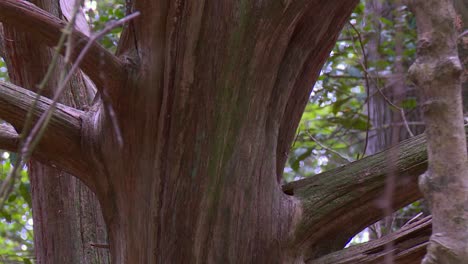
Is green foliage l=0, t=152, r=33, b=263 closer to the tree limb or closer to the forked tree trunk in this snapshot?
the tree limb

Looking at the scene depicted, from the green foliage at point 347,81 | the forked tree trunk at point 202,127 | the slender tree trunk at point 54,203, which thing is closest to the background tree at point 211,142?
the forked tree trunk at point 202,127

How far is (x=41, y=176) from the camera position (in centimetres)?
259

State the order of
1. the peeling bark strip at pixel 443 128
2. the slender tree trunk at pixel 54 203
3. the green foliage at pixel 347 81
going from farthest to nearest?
the green foliage at pixel 347 81, the slender tree trunk at pixel 54 203, the peeling bark strip at pixel 443 128

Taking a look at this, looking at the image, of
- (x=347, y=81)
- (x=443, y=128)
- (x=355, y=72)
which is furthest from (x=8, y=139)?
(x=347, y=81)

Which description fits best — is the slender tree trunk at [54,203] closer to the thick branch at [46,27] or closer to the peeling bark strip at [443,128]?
the thick branch at [46,27]

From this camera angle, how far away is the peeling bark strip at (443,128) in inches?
43.3

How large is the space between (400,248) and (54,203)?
1346mm

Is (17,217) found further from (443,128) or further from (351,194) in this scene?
(443,128)

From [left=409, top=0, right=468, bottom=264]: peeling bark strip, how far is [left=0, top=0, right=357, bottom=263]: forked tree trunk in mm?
744

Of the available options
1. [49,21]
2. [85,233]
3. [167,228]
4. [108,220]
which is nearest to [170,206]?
[167,228]

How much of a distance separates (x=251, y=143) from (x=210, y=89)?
0.64 feet

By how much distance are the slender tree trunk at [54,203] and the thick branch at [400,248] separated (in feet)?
3.51

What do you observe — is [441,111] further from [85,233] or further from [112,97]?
[85,233]

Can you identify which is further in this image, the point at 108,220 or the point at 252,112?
the point at 108,220
